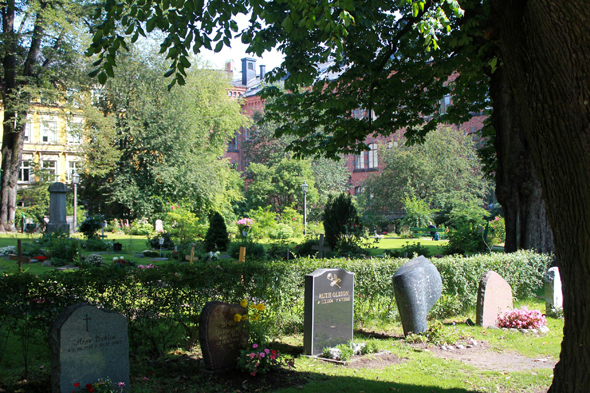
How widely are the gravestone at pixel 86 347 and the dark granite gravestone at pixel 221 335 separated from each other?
3.30 feet

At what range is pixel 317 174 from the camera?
45.8 m

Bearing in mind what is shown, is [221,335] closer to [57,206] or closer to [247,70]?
[57,206]

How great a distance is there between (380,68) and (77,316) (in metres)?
9.10

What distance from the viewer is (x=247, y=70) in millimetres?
66438

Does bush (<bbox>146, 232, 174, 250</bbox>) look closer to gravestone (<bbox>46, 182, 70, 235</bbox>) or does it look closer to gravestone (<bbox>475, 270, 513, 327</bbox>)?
gravestone (<bbox>46, 182, 70, 235</bbox>)

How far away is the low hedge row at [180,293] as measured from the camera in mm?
5695

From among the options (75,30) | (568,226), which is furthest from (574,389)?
(75,30)

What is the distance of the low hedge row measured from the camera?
570cm

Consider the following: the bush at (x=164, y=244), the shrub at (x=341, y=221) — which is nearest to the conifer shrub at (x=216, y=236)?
the bush at (x=164, y=244)

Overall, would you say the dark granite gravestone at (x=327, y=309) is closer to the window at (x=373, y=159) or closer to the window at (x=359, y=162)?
the window at (x=373, y=159)

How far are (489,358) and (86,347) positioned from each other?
5366 millimetres

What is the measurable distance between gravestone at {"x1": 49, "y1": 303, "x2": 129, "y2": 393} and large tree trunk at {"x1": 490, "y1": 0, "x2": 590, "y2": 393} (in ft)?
13.8

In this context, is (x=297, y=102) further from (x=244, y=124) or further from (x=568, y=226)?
(x=244, y=124)

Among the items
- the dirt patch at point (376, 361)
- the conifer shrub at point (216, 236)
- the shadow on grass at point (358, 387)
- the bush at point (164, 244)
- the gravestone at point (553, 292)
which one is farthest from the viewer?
the conifer shrub at point (216, 236)
